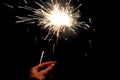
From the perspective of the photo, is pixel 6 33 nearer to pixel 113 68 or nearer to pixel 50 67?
pixel 50 67

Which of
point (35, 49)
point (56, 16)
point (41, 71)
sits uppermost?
point (56, 16)

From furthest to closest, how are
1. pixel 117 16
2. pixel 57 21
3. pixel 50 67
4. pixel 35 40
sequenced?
pixel 117 16, pixel 35 40, pixel 57 21, pixel 50 67

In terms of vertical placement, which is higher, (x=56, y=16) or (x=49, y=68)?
(x=56, y=16)

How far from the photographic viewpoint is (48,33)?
297 cm

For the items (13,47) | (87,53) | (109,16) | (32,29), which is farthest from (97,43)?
(13,47)

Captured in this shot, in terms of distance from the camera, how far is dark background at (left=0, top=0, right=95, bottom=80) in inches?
113

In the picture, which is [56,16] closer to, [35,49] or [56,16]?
[56,16]

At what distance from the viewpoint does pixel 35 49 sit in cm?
298

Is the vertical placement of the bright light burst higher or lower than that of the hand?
higher

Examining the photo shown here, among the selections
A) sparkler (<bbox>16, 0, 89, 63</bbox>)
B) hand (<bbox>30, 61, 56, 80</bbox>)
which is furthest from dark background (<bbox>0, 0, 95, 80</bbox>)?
hand (<bbox>30, 61, 56, 80</bbox>)

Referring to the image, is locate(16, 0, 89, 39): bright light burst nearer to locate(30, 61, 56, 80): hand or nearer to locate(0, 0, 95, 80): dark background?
locate(0, 0, 95, 80): dark background

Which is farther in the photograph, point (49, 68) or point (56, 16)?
point (56, 16)

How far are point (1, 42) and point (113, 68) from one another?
155 cm

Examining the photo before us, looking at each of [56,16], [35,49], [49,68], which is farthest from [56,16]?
[49,68]
